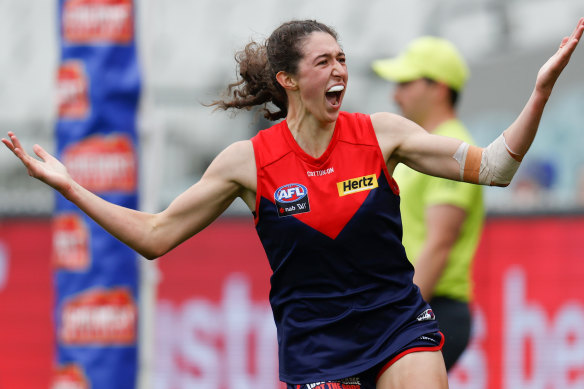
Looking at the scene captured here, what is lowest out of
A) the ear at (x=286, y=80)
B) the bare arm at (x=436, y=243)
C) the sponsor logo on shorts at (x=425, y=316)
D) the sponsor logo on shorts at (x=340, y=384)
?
the sponsor logo on shorts at (x=340, y=384)

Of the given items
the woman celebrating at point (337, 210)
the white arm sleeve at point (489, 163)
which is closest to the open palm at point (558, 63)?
the woman celebrating at point (337, 210)

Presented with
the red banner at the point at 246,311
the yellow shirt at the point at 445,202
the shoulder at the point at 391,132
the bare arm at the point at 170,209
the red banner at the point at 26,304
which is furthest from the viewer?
the red banner at the point at 26,304

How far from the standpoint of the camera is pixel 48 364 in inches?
347

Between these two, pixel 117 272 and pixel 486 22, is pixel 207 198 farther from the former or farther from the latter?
pixel 486 22

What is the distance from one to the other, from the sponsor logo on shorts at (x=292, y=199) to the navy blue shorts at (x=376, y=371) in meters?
0.63

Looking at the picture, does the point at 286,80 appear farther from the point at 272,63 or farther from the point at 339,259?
the point at 339,259

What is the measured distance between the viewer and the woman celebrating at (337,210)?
399cm

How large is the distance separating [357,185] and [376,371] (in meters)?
0.70

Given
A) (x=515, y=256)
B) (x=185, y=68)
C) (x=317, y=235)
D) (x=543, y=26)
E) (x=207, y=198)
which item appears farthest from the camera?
(x=185, y=68)

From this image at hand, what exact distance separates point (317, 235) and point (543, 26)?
936cm

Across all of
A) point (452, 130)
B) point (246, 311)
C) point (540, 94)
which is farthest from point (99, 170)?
point (540, 94)

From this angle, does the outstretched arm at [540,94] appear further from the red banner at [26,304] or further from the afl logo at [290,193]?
the red banner at [26,304]

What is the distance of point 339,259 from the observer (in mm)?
4008

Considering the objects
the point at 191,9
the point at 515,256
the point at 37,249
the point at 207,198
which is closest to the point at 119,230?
the point at 207,198
